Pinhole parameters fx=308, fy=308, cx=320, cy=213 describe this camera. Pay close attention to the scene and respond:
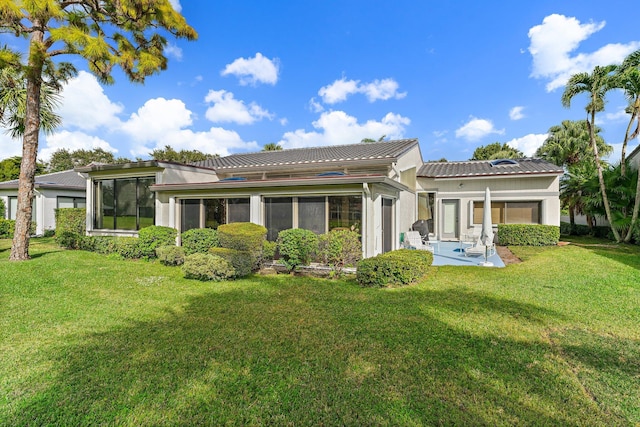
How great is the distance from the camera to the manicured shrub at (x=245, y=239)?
32.3 feet

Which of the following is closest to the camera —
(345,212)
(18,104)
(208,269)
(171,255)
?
(208,269)

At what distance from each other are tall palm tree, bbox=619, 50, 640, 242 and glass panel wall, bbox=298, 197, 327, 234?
1568 cm

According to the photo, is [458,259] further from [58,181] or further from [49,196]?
[58,181]

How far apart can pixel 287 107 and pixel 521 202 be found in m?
18.0

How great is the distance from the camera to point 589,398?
11.1ft

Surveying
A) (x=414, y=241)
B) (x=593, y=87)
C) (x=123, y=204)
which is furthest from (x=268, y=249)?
(x=593, y=87)

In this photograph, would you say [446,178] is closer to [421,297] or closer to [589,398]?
[421,297]

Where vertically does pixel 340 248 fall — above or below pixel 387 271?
above

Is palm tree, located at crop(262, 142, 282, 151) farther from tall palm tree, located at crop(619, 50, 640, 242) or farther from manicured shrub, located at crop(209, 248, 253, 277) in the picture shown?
tall palm tree, located at crop(619, 50, 640, 242)

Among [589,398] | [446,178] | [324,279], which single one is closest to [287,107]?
[446,178]

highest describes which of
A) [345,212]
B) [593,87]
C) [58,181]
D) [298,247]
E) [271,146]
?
[271,146]

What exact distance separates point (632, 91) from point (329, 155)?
14758mm

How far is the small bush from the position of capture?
10.9 meters

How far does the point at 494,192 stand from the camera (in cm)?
1747
